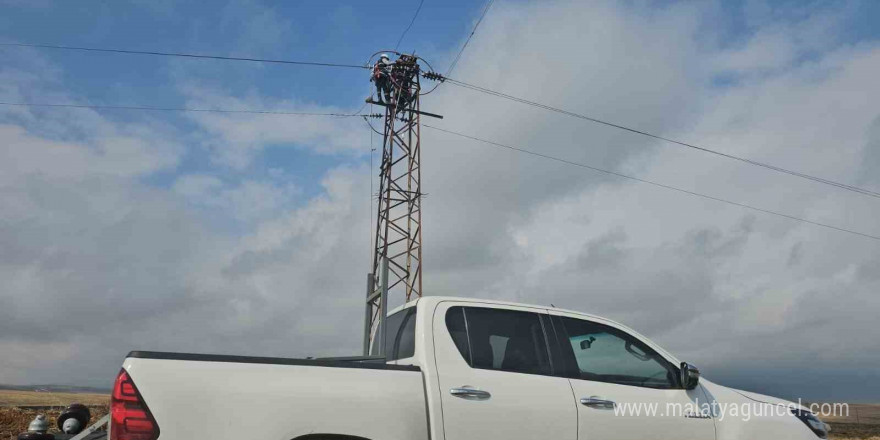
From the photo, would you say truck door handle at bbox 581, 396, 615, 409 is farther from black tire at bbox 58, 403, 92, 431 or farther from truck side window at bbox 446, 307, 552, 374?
black tire at bbox 58, 403, 92, 431

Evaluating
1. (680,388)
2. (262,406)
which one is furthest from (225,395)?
(680,388)

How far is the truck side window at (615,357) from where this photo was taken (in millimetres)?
6145

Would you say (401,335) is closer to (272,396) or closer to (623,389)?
(272,396)

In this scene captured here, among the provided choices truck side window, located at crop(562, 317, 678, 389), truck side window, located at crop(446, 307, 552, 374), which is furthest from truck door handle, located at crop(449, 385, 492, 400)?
truck side window, located at crop(562, 317, 678, 389)

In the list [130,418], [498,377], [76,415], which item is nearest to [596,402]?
[498,377]

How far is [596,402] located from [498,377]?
879 mm

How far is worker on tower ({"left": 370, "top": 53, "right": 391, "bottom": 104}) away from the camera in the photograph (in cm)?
2156

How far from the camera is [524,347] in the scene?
6.00 metres

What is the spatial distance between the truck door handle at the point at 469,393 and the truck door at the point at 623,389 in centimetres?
82

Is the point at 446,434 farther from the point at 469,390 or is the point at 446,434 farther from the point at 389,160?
the point at 389,160

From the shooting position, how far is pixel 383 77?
2166 cm

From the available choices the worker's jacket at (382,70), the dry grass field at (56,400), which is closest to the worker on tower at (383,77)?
the worker's jacket at (382,70)

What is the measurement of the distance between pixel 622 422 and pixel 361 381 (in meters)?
2.27

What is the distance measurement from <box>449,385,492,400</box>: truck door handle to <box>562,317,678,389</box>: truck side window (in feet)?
3.22
